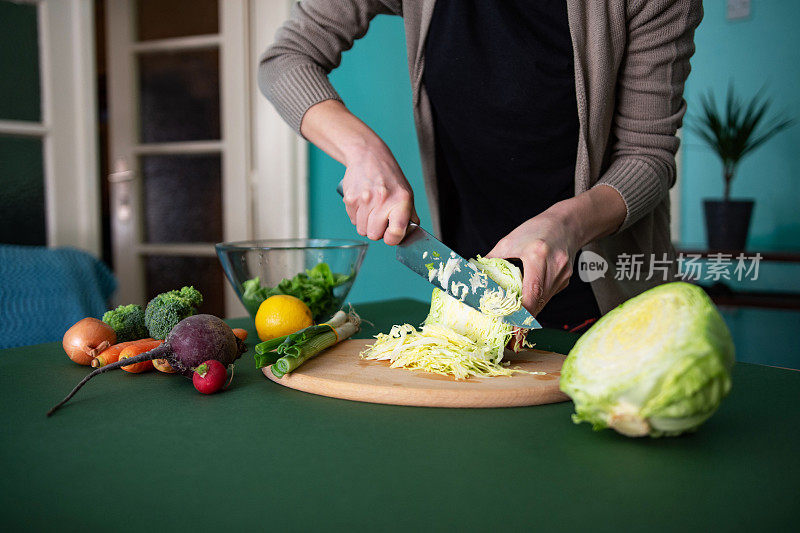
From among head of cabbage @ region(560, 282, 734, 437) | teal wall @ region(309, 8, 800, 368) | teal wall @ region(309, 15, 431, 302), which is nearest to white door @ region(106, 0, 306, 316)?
teal wall @ region(309, 15, 431, 302)

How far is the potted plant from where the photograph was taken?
3283 mm

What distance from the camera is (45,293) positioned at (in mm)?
2672

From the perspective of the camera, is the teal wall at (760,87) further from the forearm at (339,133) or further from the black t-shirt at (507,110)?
the forearm at (339,133)

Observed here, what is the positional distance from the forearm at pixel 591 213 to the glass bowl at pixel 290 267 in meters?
0.57

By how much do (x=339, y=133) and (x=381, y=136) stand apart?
233 cm

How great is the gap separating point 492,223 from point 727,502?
1.36 metres

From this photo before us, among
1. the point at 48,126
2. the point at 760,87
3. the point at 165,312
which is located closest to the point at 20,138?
the point at 48,126

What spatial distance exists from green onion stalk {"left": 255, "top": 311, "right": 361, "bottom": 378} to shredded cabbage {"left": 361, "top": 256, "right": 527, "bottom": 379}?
3.6 inches

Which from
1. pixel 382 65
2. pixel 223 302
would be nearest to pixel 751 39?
pixel 382 65

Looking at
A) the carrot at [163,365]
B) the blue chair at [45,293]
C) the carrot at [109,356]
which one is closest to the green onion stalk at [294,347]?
the carrot at [163,365]

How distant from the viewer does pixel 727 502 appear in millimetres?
713

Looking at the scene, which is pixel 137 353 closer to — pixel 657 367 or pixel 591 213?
pixel 657 367

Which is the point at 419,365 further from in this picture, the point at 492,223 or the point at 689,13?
the point at 689,13

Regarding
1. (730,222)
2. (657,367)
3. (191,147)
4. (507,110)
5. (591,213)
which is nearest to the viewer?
(657,367)
